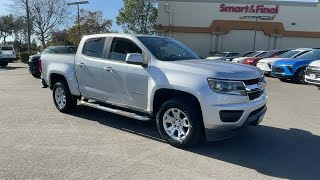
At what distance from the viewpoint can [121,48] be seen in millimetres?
6625

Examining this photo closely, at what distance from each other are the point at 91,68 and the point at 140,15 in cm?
4950

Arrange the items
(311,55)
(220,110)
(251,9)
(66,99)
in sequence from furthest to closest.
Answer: (251,9) < (311,55) < (66,99) < (220,110)

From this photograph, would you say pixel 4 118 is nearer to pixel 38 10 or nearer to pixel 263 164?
pixel 263 164

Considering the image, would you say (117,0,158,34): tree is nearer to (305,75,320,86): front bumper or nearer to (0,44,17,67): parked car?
(0,44,17,67): parked car

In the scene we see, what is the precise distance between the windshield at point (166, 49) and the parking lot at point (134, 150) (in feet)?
4.88

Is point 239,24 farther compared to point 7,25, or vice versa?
point 7,25

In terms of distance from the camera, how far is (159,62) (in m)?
5.83

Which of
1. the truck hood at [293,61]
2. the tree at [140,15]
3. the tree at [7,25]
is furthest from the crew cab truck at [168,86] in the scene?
the tree at [7,25]

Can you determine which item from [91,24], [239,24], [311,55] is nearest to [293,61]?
[311,55]

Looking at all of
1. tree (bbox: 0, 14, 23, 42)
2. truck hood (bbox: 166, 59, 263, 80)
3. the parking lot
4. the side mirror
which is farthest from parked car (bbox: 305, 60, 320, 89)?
tree (bbox: 0, 14, 23, 42)

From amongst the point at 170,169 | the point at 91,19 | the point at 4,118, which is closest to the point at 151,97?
the point at 170,169

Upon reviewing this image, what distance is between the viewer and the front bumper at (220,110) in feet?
16.8

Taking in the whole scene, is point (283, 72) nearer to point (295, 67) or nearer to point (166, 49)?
point (295, 67)

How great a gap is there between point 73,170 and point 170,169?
52.0 inches
